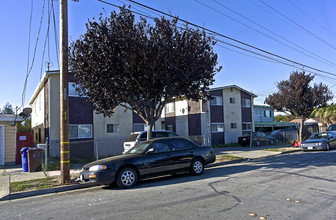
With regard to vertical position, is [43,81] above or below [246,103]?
above

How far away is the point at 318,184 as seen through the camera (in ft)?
24.1

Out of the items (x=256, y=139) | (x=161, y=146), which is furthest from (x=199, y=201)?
(x=256, y=139)

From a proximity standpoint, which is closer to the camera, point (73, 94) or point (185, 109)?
point (73, 94)

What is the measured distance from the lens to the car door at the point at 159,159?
8.27m

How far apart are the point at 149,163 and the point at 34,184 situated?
393cm

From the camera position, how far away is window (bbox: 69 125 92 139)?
17000mm

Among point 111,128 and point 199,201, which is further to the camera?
point 111,128

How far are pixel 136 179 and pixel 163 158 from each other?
45.2 inches

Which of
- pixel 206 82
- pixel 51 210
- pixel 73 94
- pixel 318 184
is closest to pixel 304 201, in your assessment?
pixel 318 184

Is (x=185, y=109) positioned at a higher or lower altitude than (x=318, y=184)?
higher

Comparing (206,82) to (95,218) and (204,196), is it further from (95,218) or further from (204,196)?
(95,218)

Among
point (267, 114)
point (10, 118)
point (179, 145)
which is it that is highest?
point (267, 114)

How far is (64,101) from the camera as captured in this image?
8898mm

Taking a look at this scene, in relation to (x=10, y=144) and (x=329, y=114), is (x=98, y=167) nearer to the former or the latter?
(x=10, y=144)
